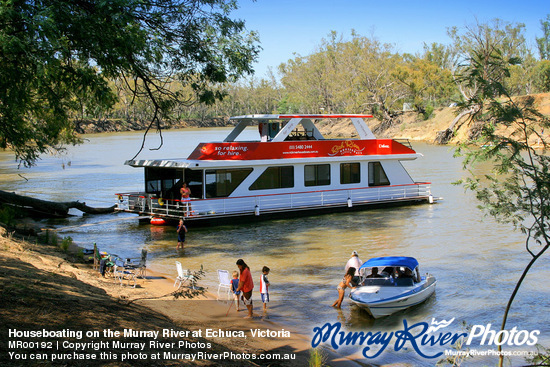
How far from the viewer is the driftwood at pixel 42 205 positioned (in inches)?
986

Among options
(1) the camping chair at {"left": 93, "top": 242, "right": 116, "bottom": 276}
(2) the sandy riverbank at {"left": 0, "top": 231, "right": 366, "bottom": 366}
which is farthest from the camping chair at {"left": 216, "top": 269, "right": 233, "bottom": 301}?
(1) the camping chair at {"left": 93, "top": 242, "right": 116, "bottom": 276}

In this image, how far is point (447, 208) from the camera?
2791 cm

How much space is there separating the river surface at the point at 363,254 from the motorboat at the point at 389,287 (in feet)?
1.10

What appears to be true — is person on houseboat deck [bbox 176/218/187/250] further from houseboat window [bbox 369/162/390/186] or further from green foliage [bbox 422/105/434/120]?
green foliage [bbox 422/105/434/120]

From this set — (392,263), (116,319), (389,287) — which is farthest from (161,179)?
(116,319)

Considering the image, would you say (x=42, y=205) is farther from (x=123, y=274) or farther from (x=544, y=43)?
(x=544, y=43)

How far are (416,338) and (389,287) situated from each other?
1.50 m

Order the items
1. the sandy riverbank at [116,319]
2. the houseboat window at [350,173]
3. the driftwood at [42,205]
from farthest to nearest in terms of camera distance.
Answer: the houseboat window at [350,173] < the driftwood at [42,205] < the sandy riverbank at [116,319]

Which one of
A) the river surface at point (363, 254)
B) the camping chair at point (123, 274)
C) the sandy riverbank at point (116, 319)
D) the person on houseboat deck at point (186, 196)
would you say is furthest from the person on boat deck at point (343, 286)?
the person on houseboat deck at point (186, 196)

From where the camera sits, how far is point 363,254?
18.5 meters

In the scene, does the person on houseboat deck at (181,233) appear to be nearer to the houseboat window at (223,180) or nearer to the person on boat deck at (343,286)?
the houseboat window at (223,180)

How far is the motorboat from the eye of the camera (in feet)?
39.8

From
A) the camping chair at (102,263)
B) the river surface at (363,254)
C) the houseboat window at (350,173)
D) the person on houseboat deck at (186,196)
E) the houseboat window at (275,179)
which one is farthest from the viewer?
the houseboat window at (350,173)

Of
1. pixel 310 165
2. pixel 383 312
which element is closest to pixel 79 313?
pixel 383 312
